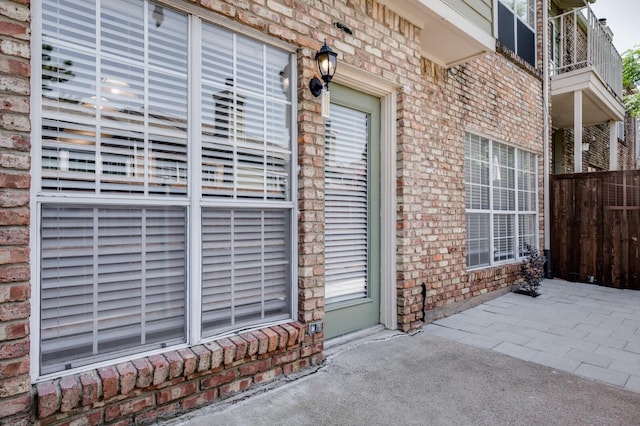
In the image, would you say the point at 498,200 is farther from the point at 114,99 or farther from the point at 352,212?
the point at 114,99

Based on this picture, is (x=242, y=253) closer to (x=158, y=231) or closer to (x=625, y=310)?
(x=158, y=231)

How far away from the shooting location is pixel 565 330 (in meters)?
3.68

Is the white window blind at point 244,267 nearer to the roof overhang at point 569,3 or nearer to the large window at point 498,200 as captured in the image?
the large window at point 498,200

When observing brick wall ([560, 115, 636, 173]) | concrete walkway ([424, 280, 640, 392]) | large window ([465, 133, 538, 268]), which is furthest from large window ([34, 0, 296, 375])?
brick wall ([560, 115, 636, 173])

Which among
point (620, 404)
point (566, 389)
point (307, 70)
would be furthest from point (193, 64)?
point (620, 404)

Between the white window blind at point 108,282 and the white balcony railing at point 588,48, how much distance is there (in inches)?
319

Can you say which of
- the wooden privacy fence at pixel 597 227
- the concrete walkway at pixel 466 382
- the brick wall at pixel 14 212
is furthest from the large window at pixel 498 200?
the brick wall at pixel 14 212

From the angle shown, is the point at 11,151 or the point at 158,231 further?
the point at 158,231

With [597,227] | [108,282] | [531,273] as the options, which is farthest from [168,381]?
[597,227]

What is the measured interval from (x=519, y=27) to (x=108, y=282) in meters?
7.09

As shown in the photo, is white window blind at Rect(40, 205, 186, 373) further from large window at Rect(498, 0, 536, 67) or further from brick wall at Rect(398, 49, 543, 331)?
large window at Rect(498, 0, 536, 67)

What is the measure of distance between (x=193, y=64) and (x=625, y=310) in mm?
5704

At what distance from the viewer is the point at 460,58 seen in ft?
13.9

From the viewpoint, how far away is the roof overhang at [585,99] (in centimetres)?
667
